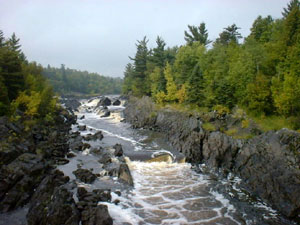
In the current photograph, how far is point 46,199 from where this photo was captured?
60.0 feet

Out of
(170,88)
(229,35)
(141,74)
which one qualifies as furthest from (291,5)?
(141,74)

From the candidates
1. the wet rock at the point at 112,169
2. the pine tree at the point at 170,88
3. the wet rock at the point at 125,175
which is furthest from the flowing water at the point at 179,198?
the pine tree at the point at 170,88

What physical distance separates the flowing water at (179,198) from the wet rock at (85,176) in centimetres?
100

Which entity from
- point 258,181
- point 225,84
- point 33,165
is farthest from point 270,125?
point 33,165

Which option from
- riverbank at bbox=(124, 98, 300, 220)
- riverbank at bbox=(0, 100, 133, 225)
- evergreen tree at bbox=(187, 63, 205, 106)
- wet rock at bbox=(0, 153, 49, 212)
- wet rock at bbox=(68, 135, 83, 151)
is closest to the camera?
riverbank at bbox=(0, 100, 133, 225)

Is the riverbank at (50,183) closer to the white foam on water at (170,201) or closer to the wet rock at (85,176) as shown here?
the wet rock at (85,176)

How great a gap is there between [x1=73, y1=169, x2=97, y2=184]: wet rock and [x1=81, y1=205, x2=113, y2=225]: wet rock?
7494 mm

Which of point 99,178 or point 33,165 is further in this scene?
point 99,178

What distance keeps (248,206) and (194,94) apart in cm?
2644

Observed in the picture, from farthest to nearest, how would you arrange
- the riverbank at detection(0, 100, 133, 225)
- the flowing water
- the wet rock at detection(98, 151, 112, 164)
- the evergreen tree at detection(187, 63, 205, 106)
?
the evergreen tree at detection(187, 63, 205, 106) < the wet rock at detection(98, 151, 112, 164) < the flowing water < the riverbank at detection(0, 100, 133, 225)

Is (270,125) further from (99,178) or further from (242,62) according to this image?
(99,178)

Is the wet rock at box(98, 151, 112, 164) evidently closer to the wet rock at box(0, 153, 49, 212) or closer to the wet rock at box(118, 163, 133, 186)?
the wet rock at box(118, 163, 133, 186)

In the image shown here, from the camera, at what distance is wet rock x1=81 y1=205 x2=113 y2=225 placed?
644 inches

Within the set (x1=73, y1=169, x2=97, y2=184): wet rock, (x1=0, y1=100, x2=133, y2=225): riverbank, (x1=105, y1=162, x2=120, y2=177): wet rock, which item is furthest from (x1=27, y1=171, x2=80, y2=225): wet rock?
(x1=105, y1=162, x2=120, y2=177): wet rock
